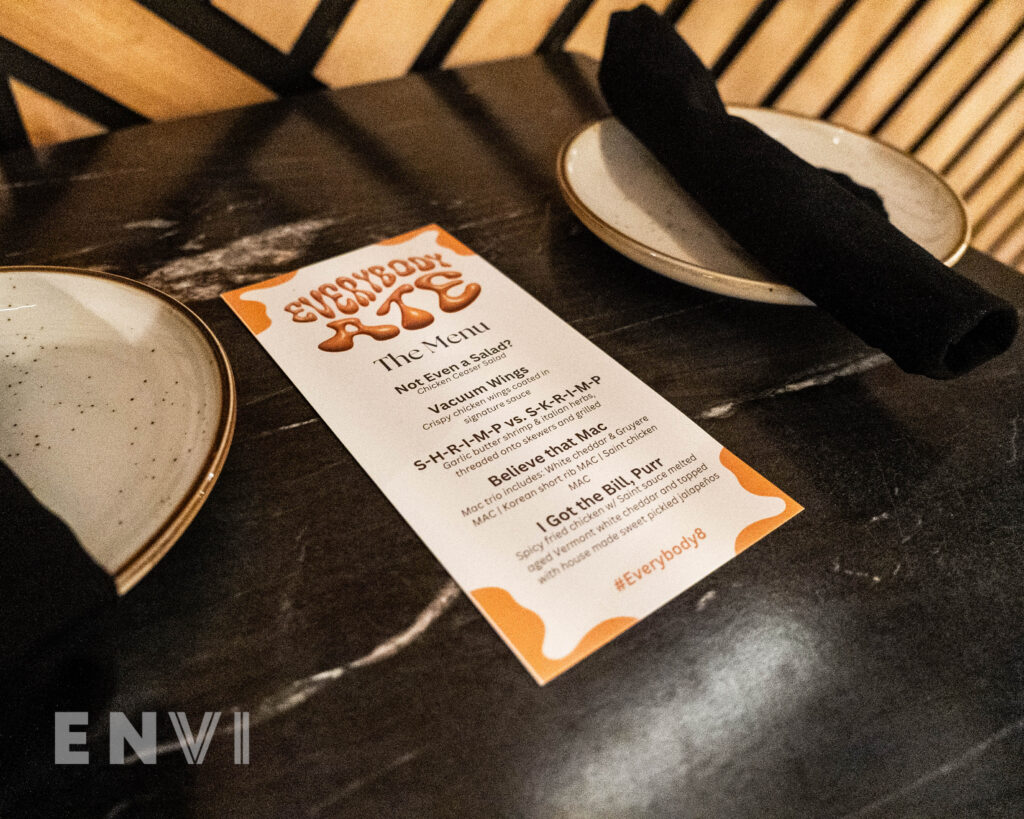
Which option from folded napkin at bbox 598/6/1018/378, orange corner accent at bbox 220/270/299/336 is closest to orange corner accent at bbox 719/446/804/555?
folded napkin at bbox 598/6/1018/378

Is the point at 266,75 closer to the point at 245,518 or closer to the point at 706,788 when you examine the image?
the point at 245,518

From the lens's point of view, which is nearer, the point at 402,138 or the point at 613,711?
the point at 613,711

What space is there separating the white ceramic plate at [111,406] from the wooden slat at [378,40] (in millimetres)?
553

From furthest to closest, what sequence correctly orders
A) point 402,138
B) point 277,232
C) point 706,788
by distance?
point 402,138
point 277,232
point 706,788

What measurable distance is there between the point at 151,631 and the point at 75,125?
670 millimetres

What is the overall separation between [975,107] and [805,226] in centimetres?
130

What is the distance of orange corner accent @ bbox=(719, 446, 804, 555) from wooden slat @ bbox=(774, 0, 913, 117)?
112 centimetres

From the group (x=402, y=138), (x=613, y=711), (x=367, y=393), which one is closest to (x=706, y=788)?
(x=613, y=711)

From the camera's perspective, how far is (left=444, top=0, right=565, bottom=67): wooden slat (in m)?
0.86

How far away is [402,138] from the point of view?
2.25 feet

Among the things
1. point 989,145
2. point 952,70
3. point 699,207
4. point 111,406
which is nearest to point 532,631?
point 111,406

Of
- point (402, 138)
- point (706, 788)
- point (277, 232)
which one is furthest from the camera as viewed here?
point (402, 138)

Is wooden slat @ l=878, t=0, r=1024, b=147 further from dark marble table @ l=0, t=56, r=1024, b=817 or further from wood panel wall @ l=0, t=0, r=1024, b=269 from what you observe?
dark marble table @ l=0, t=56, r=1024, b=817

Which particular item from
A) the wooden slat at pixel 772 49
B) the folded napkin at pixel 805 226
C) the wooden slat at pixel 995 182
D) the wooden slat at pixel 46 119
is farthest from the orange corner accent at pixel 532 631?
the wooden slat at pixel 995 182
